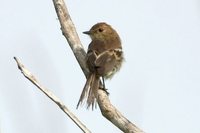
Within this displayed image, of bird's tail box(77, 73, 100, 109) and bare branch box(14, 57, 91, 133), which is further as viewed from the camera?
bird's tail box(77, 73, 100, 109)

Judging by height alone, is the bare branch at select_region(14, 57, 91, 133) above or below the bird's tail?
above

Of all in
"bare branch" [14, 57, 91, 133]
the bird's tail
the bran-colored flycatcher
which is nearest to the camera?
"bare branch" [14, 57, 91, 133]

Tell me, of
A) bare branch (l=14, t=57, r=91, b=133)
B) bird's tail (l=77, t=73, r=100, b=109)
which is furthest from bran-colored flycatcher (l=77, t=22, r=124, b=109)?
bare branch (l=14, t=57, r=91, b=133)

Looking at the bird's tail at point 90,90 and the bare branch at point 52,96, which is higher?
the bare branch at point 52,96

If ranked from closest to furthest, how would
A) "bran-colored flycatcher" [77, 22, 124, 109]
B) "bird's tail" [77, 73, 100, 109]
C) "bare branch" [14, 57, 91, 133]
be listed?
"bare branch" [14, 57, 91, 133], "bird's tail" [77, 73, 100, 109], "bran-colored flycatcher" [77, 22, 124, 109]

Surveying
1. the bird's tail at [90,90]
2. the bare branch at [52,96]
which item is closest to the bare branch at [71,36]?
the bird's tail at [90,90]

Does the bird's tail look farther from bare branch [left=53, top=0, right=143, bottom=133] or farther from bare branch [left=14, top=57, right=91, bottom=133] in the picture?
bare branch [left=14, top=57, right=91, bottom=133]

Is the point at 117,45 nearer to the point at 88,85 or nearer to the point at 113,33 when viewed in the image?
the point at 113,33

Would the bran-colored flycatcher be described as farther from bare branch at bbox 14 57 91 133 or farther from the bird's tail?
bare branch at bbox 14 57 91 133

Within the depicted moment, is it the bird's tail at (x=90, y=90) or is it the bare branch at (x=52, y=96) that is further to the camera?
the bird's tail at (x=90, y=90)

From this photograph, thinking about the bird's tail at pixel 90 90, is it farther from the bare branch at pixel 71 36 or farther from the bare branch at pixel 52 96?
the bare branch at pixel 52 96
